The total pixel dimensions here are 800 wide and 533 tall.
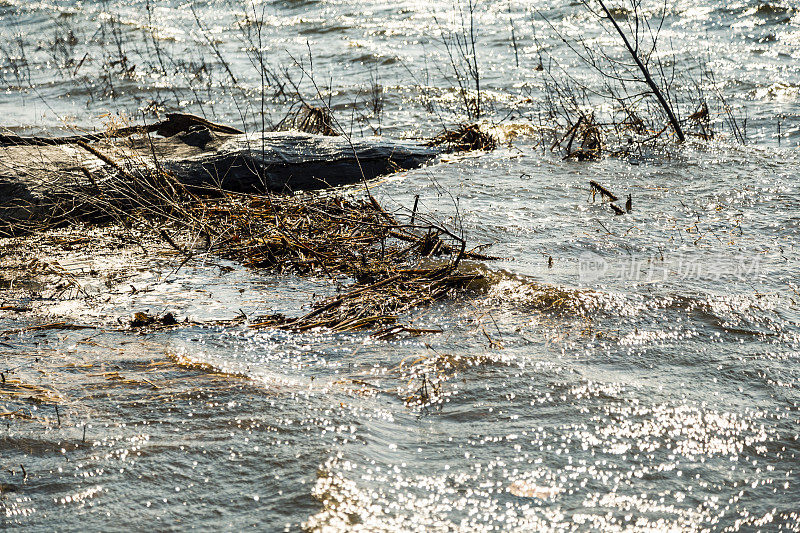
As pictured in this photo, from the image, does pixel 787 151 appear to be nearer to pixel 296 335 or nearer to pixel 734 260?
pixel 734 260

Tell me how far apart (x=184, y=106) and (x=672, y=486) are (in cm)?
843

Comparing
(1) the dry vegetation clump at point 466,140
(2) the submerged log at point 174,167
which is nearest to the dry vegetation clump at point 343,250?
(2) the submerged log at point 174,167

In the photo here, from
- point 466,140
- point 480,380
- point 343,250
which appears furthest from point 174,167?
point 480,380

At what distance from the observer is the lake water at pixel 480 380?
244cm

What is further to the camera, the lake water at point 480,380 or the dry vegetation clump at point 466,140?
the dry vegetation clump at point 466,140

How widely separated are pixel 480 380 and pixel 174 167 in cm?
343

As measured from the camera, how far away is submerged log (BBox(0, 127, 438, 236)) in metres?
5.30

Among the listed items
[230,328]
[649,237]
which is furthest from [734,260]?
[230,328]

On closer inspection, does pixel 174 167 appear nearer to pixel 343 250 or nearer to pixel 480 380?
pixel 343 250

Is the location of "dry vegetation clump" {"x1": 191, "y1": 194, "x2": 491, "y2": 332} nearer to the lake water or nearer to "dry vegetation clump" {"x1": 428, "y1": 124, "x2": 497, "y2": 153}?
the lake water

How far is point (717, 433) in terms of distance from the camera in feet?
9.21

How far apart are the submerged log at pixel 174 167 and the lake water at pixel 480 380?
415mm

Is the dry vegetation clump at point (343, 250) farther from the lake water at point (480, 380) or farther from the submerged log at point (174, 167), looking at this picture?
the submerged log at point (174, 167)

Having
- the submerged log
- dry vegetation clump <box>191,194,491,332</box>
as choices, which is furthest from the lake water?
the submerged log
